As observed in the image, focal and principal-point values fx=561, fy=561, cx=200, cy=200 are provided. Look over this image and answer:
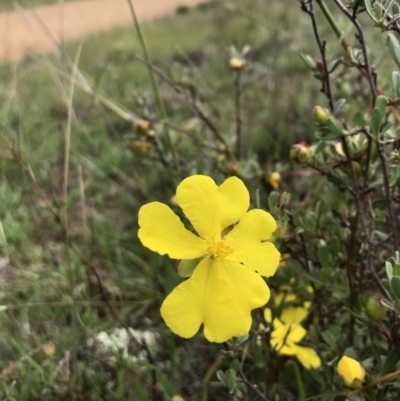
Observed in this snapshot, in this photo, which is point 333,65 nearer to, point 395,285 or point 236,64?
point 395,285

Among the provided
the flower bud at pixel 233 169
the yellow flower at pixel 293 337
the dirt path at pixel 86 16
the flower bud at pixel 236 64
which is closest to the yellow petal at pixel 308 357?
the yellow flower at pixel 293 337

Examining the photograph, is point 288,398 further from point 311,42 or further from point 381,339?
point 311,42

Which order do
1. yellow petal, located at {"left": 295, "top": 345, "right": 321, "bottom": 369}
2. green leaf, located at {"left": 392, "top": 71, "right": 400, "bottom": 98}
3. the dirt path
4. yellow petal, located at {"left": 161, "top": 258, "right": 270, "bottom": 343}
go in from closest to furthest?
yellow petal, located at {"left": 161, "top": 258, "right": 270, "bottom": 343} < green leaf, located at {"left": 392, "top": 71, "right": 400, "bottom": 98} < yellow petal, located at {"left": 295, "top": 345, "right": 321, "bottom": 369} < the dirt path

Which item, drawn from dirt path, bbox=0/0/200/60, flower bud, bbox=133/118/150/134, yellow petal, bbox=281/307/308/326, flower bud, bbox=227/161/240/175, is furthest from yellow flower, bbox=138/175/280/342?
dirt path, bbox=0/0/200/60

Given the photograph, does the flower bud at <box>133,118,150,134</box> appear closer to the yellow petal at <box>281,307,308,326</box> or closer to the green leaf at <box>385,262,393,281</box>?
the yellow petal at <box>281,307,308,326</box>

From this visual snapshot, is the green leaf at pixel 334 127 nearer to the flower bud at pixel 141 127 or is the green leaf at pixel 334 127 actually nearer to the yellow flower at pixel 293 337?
the yellow flower at pixel 293 337

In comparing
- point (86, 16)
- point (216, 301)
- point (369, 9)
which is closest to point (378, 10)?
point (369, 9)
